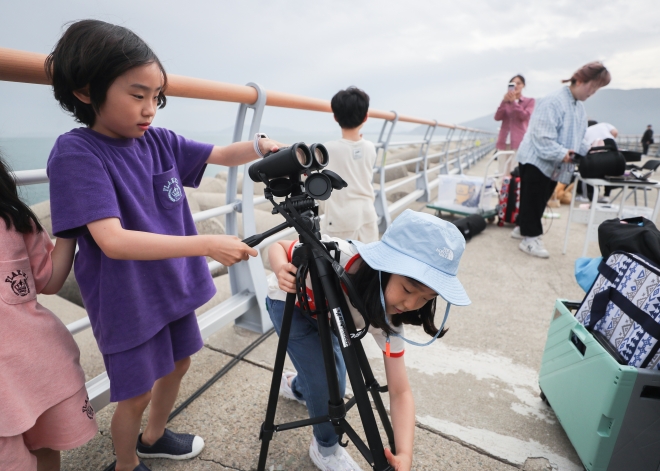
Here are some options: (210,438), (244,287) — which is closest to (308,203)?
(210,438)

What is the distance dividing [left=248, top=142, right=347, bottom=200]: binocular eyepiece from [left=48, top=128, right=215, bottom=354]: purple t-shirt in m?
0.38

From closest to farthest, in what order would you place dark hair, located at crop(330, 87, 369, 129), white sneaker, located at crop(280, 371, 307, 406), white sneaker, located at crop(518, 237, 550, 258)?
white sneaker, located at crop(280, 371, 307, 406)
dark hair, located at crop(330, 87, 369, 129)
white sneaker, located at crop(518, 237, 550, 258)

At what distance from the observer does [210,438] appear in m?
1.63

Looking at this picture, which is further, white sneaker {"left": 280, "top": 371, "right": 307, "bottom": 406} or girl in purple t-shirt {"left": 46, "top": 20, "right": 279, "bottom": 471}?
white sneaker {"left": 280, "top": 371, "right": 307, "bottom": 406}

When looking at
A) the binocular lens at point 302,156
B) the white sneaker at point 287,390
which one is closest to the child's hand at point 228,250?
the binocular lens at point 302,156

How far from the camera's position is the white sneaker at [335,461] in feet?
4.81

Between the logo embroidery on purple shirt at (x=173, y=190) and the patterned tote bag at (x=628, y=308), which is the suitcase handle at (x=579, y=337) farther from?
the logo embroidery on purple shirt at (x=173, y=190)

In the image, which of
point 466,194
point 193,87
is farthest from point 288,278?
point 466,194

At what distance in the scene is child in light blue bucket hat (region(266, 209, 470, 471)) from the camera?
1054mm

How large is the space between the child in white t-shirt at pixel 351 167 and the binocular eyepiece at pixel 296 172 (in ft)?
5.03

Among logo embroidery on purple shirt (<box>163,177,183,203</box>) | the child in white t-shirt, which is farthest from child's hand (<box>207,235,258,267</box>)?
the child in white t-shirt

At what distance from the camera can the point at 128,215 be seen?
1108 mm

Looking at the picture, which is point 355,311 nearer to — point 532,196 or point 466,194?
point 532,196

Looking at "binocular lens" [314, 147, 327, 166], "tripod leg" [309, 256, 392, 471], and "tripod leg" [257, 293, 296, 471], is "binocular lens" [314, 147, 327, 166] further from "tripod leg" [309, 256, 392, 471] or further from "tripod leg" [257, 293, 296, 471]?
"tripod leg" [257, 293, 296, 471]
